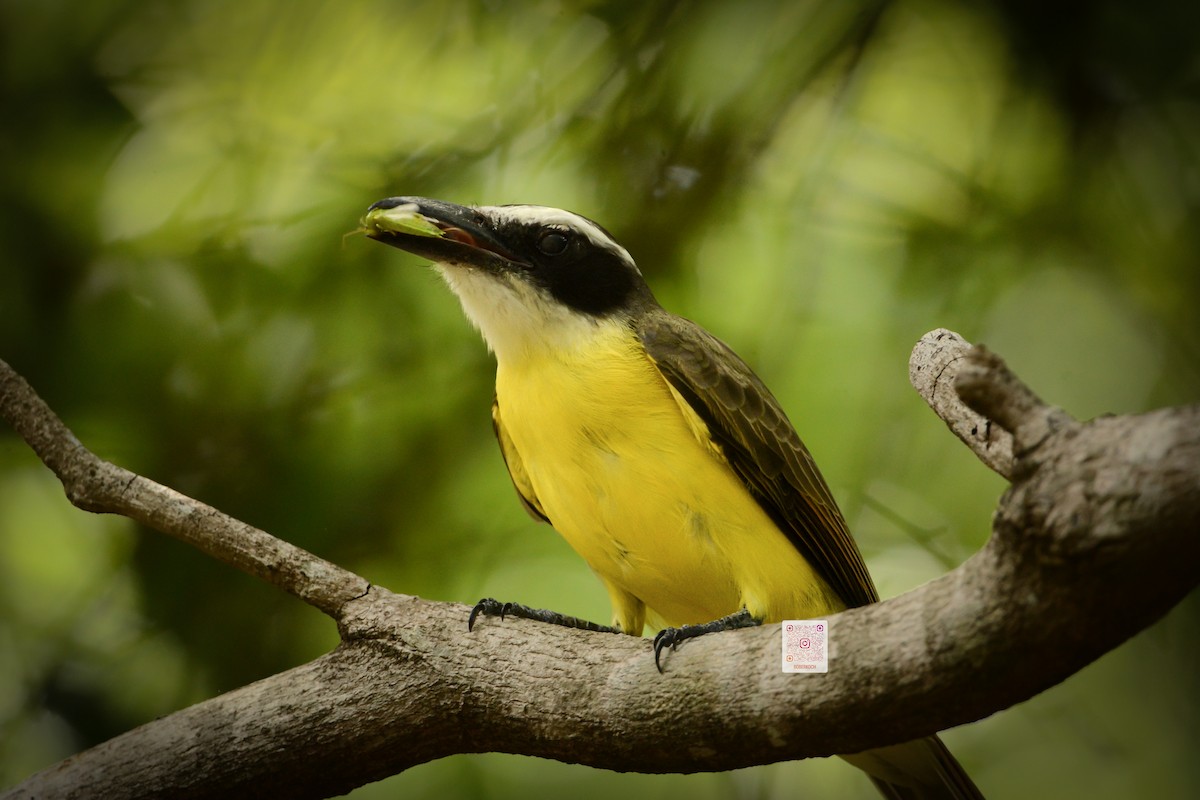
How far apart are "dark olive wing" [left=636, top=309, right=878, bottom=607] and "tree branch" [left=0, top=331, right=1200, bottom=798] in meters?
0.37

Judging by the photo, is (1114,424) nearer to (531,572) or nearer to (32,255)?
(531,572)

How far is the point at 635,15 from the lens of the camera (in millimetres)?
3455

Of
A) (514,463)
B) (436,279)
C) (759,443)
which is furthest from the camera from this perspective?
(436,279)

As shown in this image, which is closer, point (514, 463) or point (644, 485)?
point (644, 485)

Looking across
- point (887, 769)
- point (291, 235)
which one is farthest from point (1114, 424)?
point (291, 235)

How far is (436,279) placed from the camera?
3.24 metres

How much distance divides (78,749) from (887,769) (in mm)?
2407

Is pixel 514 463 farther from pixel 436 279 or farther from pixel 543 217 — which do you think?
pixel 436 279

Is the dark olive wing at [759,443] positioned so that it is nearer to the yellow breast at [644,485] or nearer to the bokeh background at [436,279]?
the yellow breast at [644,485]

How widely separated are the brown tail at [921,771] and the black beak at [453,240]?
1471mm

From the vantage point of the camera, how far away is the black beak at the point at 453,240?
2457mm

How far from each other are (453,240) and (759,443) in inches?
34.1

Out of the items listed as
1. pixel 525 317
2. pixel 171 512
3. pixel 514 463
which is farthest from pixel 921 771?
pixel 171 512

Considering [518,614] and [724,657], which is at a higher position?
[518,614]
